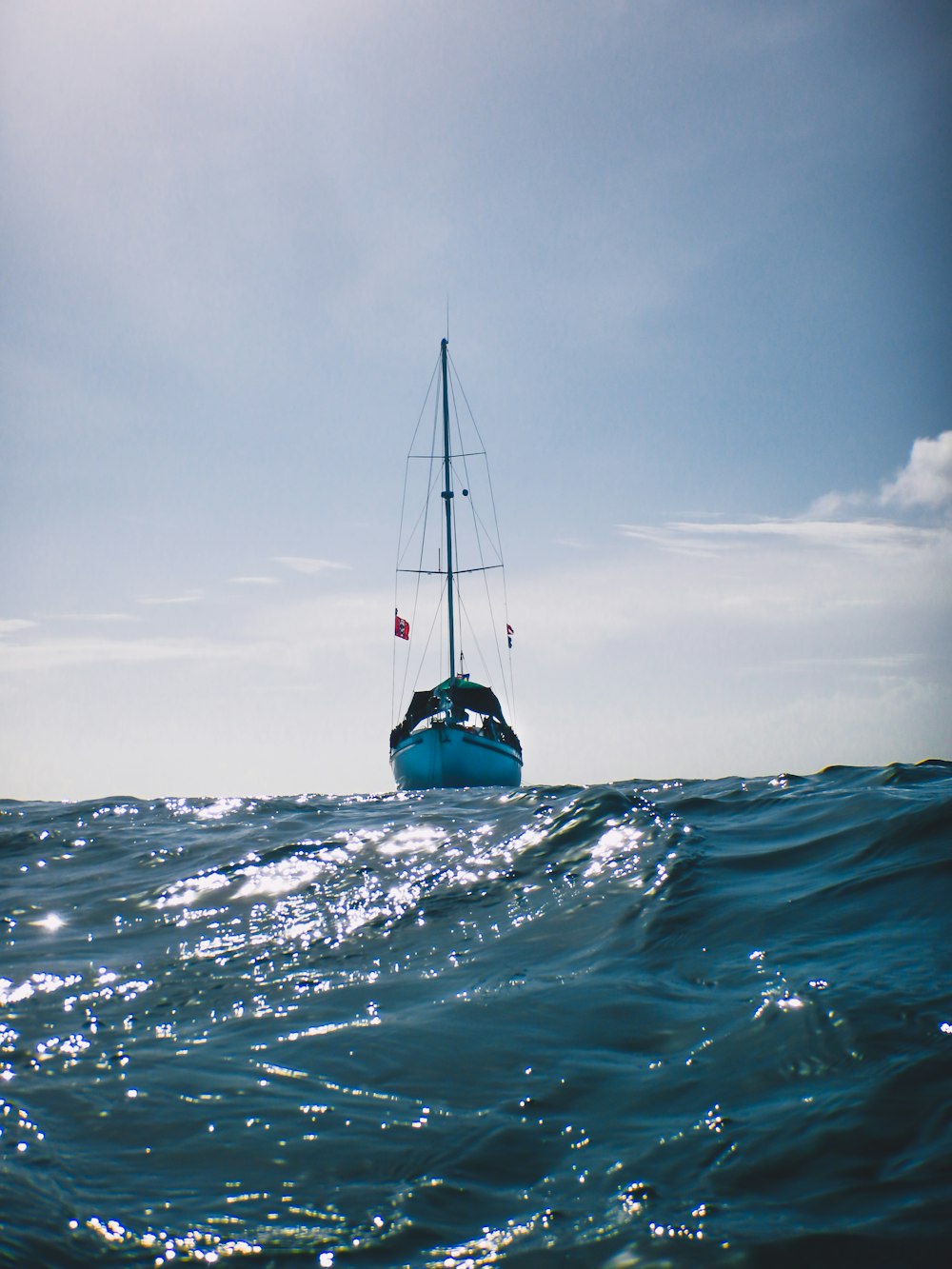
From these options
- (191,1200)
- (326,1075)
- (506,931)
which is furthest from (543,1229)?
(506,931)

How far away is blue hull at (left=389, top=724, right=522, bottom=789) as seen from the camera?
33.5 m

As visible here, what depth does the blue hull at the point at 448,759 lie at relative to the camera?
33.5 metres

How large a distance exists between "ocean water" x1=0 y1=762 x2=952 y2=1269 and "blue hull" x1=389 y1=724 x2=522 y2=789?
84.6 feet

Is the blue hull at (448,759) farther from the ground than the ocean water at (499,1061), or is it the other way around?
the blue hull at (448,759)

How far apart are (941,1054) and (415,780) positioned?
105ft

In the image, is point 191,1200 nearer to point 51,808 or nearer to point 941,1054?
point 941,1054

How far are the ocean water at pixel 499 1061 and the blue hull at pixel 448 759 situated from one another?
84.6ft

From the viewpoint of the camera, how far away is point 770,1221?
8.15ft

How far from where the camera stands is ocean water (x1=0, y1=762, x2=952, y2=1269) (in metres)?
2.56

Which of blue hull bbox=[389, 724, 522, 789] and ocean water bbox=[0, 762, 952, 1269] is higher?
blue hull bbox=[389, 724, 522, 789]

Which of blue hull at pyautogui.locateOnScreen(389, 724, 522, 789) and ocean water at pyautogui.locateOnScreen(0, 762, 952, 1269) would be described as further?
blue hull at pyautogui.locateOnScreen(389, 724, 522, 789)

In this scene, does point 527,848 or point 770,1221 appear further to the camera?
point 527,848

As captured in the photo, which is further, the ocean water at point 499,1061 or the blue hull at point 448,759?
the blue hull at point 448,759

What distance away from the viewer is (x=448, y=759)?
110ft
